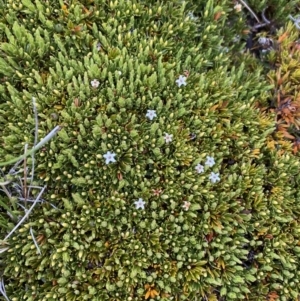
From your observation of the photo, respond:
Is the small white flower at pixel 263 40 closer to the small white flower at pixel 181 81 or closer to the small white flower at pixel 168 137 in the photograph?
the small white flower at pixel 181 81

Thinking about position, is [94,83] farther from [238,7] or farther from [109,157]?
[238,7]

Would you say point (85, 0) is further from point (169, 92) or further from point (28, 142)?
point (28, 142)

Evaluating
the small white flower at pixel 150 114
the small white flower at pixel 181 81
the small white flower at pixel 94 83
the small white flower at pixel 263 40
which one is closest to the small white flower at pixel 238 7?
the small white flower at pixel 263 40

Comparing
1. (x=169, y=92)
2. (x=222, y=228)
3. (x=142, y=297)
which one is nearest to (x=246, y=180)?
(x=222, y=228)

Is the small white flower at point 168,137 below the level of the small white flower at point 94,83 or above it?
below

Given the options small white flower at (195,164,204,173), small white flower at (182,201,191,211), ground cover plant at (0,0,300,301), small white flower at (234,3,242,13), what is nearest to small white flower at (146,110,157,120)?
ground cover plant at (0,0,300,301)

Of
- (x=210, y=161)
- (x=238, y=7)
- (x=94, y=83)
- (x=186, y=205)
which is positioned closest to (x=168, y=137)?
(x=210, y=161)

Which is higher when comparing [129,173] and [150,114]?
[150,114]

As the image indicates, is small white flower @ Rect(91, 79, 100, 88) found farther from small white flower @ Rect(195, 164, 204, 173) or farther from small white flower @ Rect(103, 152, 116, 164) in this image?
small white flower @ Rect(195, 164, 204, 173)
